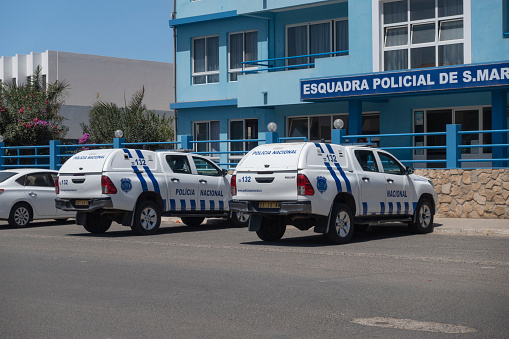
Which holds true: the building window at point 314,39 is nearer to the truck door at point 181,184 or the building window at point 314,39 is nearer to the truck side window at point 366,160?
the truck door at point 181,184

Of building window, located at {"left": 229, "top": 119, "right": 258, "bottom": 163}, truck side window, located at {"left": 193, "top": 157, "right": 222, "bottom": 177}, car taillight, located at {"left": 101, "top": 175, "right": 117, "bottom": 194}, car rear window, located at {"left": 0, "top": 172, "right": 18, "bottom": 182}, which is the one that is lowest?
car taillight, located at {"left": 101, "top": 175, "right": 117, "bottom": 194}

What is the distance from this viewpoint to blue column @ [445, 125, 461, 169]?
19.2m

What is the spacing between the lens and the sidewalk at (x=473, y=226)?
15805 millimetres

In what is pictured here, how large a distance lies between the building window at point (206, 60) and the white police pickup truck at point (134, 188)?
12.4 m

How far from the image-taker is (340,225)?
13883 mm

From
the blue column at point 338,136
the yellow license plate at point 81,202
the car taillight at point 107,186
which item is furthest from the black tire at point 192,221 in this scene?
the blue column at point 338,136

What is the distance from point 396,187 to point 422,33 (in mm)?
9044

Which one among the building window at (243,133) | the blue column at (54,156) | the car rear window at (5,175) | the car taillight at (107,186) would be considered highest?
the building window at (243,133)

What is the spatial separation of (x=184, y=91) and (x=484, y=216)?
15.0m

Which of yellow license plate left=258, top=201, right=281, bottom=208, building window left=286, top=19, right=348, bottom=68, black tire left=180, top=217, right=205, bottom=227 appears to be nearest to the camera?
yellow license plate left=258, top=201, right=281, bottom=208

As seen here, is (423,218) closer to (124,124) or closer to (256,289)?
(256,289)

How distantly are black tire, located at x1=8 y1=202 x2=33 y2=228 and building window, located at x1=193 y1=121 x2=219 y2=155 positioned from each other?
36.8 ft

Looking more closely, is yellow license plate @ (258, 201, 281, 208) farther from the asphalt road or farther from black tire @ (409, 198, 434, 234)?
black tire @ (409, 198, 434, 234)

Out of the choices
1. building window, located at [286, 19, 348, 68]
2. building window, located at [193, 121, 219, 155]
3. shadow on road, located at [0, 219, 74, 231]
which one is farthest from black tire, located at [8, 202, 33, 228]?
building window, located at [193, 121, 219, 155]
